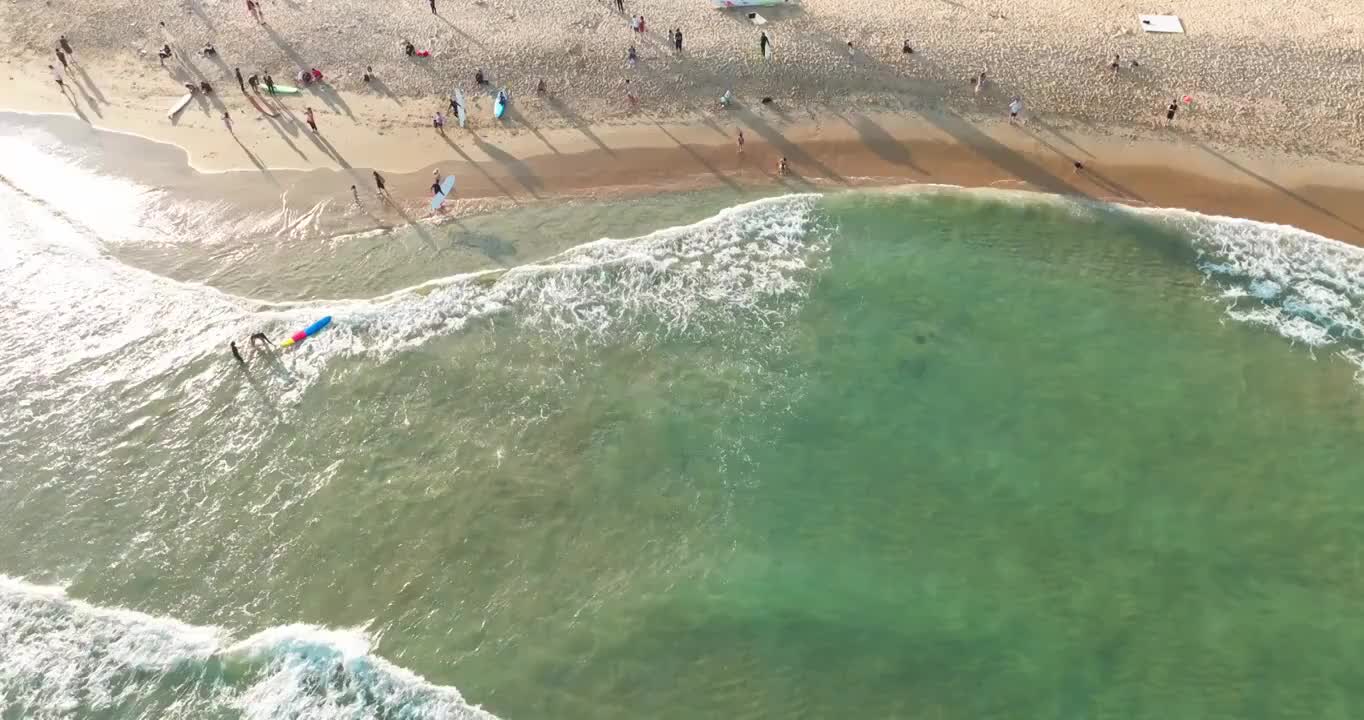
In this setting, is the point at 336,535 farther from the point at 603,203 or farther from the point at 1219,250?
Answer: the point at 1219,250

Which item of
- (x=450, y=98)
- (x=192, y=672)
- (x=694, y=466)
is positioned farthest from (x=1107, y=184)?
(x=192, y=672)

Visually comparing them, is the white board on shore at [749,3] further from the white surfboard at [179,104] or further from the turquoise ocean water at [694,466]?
the white surfboard at [179,104]

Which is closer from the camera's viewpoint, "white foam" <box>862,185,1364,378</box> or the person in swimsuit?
"white foam" <box>862,185,1364,378</box>

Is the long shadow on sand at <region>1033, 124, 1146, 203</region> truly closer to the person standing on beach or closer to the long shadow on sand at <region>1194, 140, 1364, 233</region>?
the long shadow on sand at <region>1194, 140, 1364, 233</region>

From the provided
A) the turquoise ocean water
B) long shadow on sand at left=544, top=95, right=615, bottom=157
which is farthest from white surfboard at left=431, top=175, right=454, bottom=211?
long shadow on sand at left=544, top=95, right=615, bottom=157

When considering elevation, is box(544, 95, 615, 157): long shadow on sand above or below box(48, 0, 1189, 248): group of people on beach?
below

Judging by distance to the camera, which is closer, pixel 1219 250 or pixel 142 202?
pixel 1219 250

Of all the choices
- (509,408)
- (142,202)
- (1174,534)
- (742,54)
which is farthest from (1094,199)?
(142,202)

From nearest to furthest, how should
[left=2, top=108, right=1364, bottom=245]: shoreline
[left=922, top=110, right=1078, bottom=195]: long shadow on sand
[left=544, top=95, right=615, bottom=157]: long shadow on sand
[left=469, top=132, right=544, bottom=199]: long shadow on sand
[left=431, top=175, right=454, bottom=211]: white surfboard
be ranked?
[left=2, top=108, right=1364, bottom=245]: shoreline
[left=922, top=110, right=1078, bottom=195]: long shadow on sand
[left=431, top=175, right=454, bottom=211]: white surfboard
[left=469, top=132, right=544, bottom=199]: long shadow on sand
[left=544, top=95, right=615, bottom=157]: long shadow on sand

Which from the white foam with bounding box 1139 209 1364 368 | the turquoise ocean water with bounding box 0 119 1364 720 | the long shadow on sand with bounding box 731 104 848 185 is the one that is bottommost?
the turquoise ocean water with bounding box 0 119 1364 720
